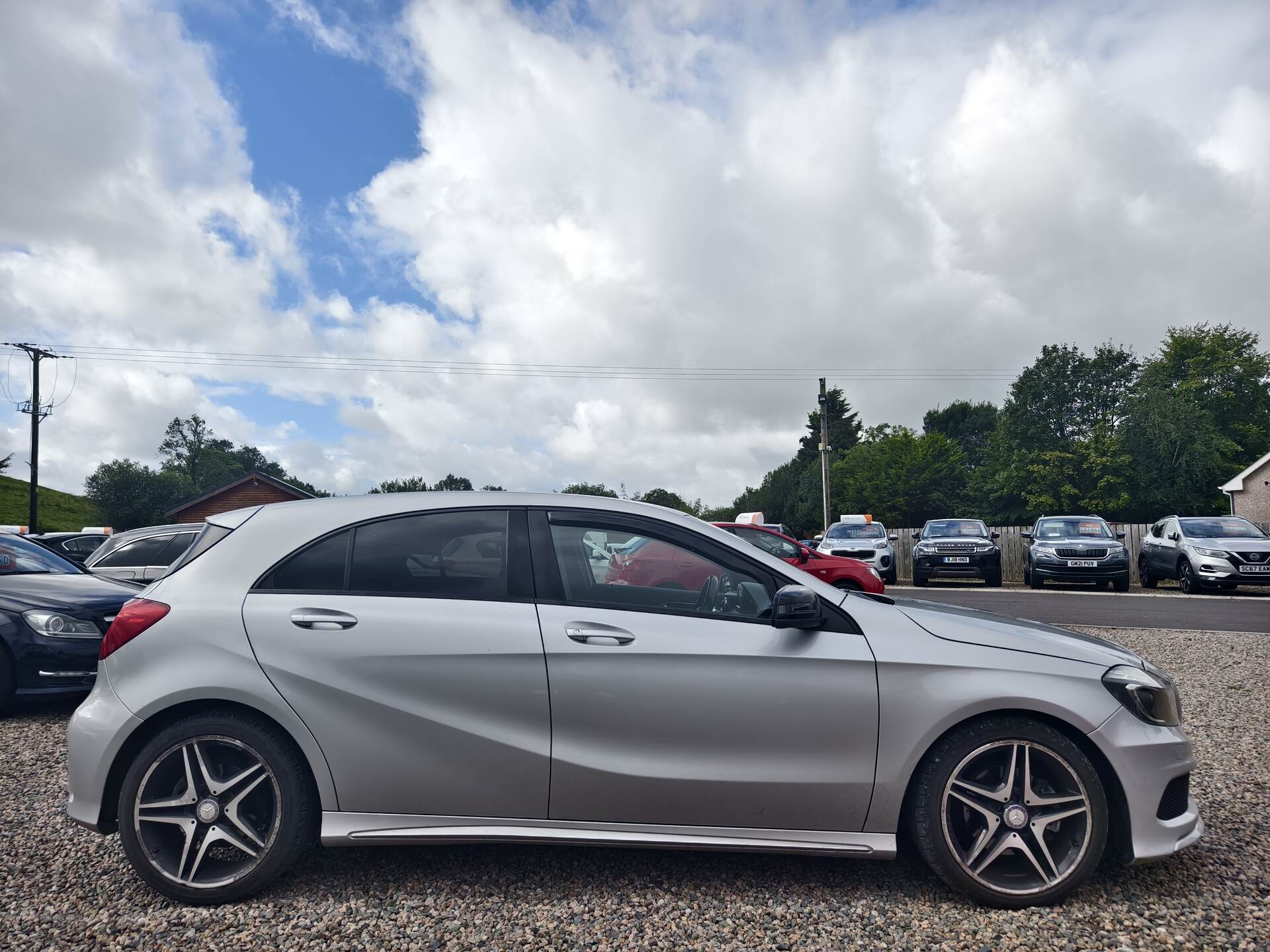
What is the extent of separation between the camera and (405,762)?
290cm

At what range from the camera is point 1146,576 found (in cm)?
1881

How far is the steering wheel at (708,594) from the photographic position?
3021 mm

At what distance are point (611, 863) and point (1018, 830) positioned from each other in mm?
1562

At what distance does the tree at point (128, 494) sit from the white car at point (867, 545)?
5907 centimetres

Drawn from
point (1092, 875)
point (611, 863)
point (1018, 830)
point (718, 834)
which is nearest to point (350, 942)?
point (611, 863)

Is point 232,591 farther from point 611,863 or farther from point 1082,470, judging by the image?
point 1082,470

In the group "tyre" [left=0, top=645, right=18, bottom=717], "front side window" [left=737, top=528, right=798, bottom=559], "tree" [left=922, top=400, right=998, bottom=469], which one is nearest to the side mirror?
"tyre" [left=0, top=645, right=18, bottom=717]

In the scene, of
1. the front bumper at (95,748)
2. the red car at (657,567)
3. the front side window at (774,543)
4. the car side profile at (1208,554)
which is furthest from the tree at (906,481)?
the front bumper at (95,748)

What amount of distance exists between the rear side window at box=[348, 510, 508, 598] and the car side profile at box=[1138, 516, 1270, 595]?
1763 cm

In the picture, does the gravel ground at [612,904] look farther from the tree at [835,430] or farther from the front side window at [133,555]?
the tree at [835,430]

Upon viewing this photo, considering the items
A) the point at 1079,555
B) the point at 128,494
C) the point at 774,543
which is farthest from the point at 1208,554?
the point at 128,494

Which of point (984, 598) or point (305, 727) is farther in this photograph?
point (984, 598)

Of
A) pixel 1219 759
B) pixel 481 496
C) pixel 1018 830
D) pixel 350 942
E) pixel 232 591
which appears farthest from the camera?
pixel 1219 759

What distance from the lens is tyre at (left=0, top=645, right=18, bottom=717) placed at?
18.9ft
